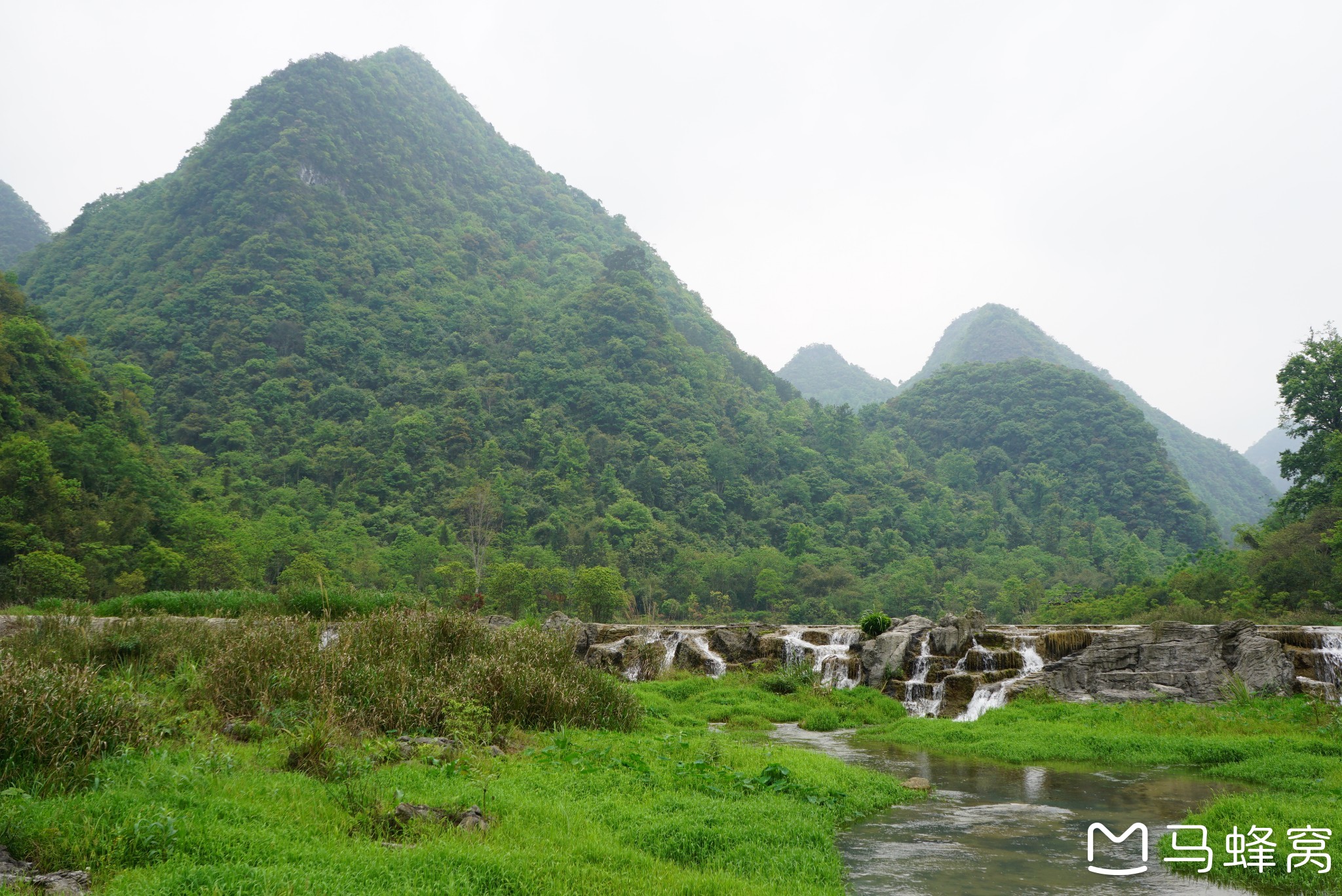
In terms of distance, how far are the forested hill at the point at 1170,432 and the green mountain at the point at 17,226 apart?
130442mm

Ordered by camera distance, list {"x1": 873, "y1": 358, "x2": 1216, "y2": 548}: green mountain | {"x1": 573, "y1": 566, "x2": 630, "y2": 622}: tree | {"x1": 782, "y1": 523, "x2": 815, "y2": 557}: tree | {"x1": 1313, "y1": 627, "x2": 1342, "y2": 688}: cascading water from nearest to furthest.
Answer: {"x1": 1313, "y1": 627, "x2": 1342, "y2": 688}: cascading water → {"x1": 573, "y1": 566, "x2": 630, "y2": 622}: tree → {"x1": 782, "y1": 523, "x2": 815, "y2": 557}: tree → {"x1": 873, "y1": 358, "x2": 1216, "y2": 548}: green mountain

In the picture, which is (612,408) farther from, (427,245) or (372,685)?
(372,685)

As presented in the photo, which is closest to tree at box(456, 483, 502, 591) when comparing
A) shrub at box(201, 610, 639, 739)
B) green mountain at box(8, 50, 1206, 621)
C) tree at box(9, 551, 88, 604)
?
green mountain at box(8, 50, 1206, 621)

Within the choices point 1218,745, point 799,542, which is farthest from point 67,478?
point 799,542

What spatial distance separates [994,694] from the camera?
17875 millimetres

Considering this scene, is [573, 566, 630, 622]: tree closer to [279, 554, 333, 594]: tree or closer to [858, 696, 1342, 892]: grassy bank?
[279, 554, 333, 594]: tree

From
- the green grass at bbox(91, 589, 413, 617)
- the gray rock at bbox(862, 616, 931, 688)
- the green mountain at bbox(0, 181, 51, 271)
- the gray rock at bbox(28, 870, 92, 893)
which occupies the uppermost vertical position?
the green mountain at bbox(0, 181, 51, 271)

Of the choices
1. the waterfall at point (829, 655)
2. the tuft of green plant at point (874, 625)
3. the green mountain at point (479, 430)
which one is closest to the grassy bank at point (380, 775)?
the waterfall at point (829, 655)

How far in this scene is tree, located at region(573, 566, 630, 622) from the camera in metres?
41.5

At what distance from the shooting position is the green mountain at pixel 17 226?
348ft

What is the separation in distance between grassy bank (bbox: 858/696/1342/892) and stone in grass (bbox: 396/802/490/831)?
6.02 metres

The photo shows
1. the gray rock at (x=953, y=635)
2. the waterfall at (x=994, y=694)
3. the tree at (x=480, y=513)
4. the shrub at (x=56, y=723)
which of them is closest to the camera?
the shrub at (x=56, y=723)

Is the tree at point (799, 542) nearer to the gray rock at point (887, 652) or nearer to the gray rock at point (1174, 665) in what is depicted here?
the gray rock at point (887, 652)

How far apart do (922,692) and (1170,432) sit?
14575 cm
